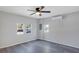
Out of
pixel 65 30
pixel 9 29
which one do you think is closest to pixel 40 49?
pixel 65 30

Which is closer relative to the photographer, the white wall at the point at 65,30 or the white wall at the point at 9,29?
Result: the white wall at the point at 9,29

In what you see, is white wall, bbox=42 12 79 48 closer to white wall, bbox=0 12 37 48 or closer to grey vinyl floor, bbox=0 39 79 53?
grey vinyl floor, bbox=0 39 79 53

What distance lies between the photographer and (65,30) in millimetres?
5758

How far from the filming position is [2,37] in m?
4.95

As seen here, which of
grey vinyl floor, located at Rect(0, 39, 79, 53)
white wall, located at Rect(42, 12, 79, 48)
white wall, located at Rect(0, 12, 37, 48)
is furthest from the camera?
white wall, located at Rect(42, 12, 79, 48)

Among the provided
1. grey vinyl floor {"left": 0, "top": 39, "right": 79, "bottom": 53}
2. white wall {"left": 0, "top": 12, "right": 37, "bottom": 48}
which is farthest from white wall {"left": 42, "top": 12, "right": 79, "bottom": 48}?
white wall {"left": 0, "top": 12, "right": 37, "bottom": 48}

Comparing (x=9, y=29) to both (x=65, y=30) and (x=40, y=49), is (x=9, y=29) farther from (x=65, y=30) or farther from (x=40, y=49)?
(x=65, y=30)

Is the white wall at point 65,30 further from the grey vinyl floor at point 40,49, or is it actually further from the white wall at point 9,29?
the white wall at point 9,29

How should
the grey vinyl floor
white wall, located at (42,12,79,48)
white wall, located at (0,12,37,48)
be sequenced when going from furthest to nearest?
1. white wall, located at (42,12,79,48)
2. white wall, located at (0,12,37,48)
3. the grey vinyl floor

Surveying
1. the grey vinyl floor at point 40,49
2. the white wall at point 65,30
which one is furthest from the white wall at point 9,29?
the white wall at point 65,30

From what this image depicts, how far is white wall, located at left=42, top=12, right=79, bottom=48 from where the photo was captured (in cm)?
507

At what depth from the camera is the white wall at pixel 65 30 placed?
5.07 meters
